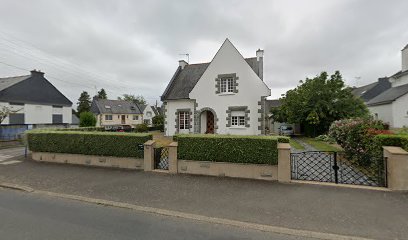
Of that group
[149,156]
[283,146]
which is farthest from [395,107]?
[149,156]

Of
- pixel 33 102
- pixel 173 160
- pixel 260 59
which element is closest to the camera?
pixel 173 160

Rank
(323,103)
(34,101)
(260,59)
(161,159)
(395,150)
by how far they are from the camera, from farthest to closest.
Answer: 1. (34,101)
2. (323,103)
3. (260,59)
4. (161,159)
5. (395,150)

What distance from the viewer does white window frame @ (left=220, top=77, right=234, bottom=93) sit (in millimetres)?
17156

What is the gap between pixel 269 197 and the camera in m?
5.63

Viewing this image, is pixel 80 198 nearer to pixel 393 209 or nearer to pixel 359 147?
pixel 393 209

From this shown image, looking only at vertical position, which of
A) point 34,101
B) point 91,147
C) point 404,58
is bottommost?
point 91,147

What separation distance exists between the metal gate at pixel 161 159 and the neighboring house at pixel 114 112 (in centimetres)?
4069

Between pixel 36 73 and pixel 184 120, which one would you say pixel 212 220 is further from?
pixel 36 73

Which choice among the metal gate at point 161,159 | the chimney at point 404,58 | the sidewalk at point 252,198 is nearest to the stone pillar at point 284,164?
the sidewalk at point 252,198

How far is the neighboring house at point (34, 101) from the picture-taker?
26.3m

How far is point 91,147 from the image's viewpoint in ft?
31.2

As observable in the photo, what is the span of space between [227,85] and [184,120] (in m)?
5.26

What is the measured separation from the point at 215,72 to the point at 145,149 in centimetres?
1079

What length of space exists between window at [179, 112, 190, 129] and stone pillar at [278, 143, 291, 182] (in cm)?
1308
